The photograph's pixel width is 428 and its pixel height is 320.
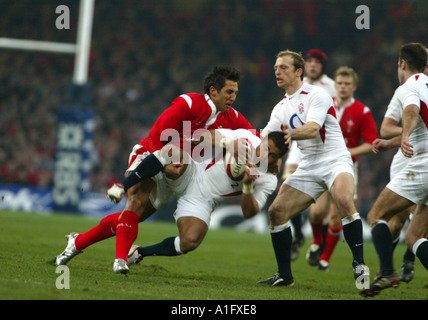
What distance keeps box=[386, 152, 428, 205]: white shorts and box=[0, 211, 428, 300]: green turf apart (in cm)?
94

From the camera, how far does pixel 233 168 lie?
19.4 feet

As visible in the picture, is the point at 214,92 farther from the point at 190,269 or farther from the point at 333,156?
the point at 190,269

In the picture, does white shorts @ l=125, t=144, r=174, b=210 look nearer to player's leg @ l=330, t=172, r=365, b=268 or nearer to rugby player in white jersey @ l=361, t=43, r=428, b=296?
player's leg @ l=330, t=172, r=365, b=268

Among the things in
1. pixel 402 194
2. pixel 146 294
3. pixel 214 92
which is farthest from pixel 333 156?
pixel 146 294

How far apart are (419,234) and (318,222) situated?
3.08 meters

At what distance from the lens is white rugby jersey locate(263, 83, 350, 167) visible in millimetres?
6094

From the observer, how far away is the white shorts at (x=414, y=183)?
547 cm

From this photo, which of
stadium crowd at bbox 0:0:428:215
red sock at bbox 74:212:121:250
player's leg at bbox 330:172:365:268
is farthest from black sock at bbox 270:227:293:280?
stadium crowd at bbox 0:0:428:215

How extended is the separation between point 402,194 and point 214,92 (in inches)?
82.3

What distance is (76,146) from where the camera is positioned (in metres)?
14.9

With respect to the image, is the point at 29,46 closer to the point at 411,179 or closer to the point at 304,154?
the point at 304,154

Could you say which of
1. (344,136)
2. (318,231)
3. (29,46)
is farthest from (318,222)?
(29,46)

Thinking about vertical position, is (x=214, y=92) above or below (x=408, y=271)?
above
